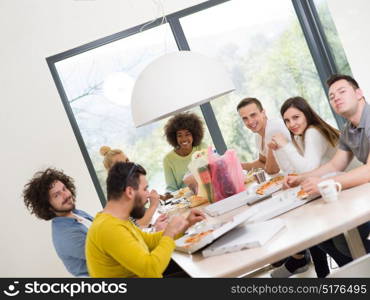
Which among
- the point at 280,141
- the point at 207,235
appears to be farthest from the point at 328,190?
the point at 280,141

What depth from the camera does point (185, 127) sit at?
15.0 feet

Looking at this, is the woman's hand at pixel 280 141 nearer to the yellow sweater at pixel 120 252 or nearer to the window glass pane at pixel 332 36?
the yellow sweater at pixel 120 252

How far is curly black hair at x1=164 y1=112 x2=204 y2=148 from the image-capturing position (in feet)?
15.1

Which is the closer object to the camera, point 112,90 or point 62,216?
point 62,216

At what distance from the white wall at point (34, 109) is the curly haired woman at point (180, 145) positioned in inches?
38.8

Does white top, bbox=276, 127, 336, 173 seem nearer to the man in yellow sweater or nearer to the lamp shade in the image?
the lamp shade

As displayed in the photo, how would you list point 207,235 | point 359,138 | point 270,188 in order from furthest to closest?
point 270,188 → point 359,138 → point 207,235

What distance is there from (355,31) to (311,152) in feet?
9.22

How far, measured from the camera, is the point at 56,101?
512 cm

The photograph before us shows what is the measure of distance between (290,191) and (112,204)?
80 cm

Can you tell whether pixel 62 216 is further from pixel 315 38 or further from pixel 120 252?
pixel 315 38

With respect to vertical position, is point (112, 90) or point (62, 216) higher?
point (112, 90)

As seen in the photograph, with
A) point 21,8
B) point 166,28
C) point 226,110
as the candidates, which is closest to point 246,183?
point 226,110

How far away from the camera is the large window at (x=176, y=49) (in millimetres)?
5219
